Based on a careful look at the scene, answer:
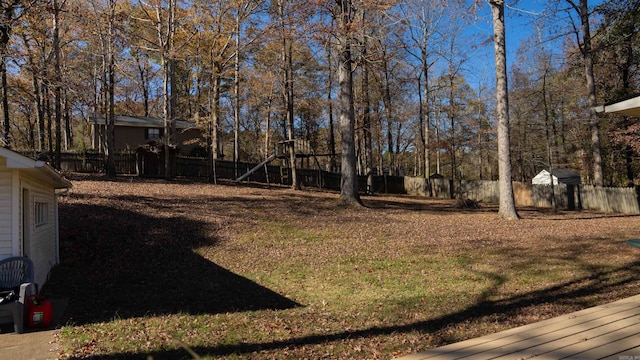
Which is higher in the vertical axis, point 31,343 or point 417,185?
point 417,185

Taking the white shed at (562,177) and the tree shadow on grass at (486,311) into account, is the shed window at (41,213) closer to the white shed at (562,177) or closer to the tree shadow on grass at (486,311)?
the tree shadow on grass at (486,311)

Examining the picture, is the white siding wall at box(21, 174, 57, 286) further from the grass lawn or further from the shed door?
the grass lawn

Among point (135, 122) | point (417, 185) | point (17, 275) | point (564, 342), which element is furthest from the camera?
point (417, 185)

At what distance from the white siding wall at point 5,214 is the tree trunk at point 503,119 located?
13592mm

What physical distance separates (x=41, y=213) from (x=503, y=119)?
13.6 metres

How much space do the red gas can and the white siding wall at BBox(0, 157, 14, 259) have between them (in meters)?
0.95

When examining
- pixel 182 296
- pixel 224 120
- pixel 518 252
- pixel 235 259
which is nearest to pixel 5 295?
pixel 182 296

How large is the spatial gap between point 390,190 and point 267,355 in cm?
2824

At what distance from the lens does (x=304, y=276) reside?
8.54 metres

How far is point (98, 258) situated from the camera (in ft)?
31.7

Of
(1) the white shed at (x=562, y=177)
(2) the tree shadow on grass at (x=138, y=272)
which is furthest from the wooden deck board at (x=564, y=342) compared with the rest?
(1) the white shed at (x=562, y=177)

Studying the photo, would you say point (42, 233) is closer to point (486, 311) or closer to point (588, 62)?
point (486, 311)

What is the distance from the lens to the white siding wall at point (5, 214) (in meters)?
6.21

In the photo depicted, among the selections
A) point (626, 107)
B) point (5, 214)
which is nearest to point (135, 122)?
point (5, 214)
